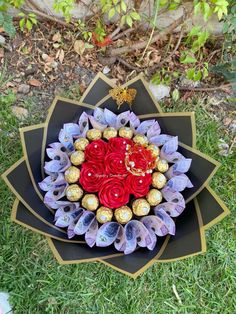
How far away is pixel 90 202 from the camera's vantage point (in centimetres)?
122

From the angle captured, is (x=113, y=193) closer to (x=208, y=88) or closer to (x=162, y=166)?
(x=162, y=166)

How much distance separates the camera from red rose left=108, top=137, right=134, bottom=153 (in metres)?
1.26

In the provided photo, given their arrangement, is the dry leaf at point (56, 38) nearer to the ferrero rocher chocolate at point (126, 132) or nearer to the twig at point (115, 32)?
the twig at point (115, 32)

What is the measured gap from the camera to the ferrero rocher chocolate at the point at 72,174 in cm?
124

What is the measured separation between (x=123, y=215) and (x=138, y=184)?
10 centimetres

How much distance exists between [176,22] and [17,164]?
2.16 feet

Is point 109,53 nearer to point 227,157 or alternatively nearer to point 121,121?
point 121,121

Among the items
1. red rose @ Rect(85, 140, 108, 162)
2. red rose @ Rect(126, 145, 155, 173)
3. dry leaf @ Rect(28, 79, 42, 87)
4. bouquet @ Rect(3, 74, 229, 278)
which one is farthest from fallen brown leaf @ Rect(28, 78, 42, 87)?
red rose @ Rect(126, 145, 155, 173)

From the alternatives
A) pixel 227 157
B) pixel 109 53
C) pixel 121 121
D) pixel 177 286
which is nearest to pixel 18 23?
pixel 109 53

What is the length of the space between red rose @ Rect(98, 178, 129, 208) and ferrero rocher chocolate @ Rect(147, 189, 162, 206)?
64 mm

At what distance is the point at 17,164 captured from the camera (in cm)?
122

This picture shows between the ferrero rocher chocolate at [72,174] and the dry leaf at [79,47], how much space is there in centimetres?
45

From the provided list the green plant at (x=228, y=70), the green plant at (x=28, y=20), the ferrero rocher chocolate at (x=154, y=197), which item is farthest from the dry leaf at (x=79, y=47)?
the ferrero rocher chocolate at (x=154, y=197)

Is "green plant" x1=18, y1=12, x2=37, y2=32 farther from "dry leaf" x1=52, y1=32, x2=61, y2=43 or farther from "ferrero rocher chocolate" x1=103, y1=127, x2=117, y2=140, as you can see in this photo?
"ferrero rocher chocolate" x1=103, y1=127, x2=117, y2=140
